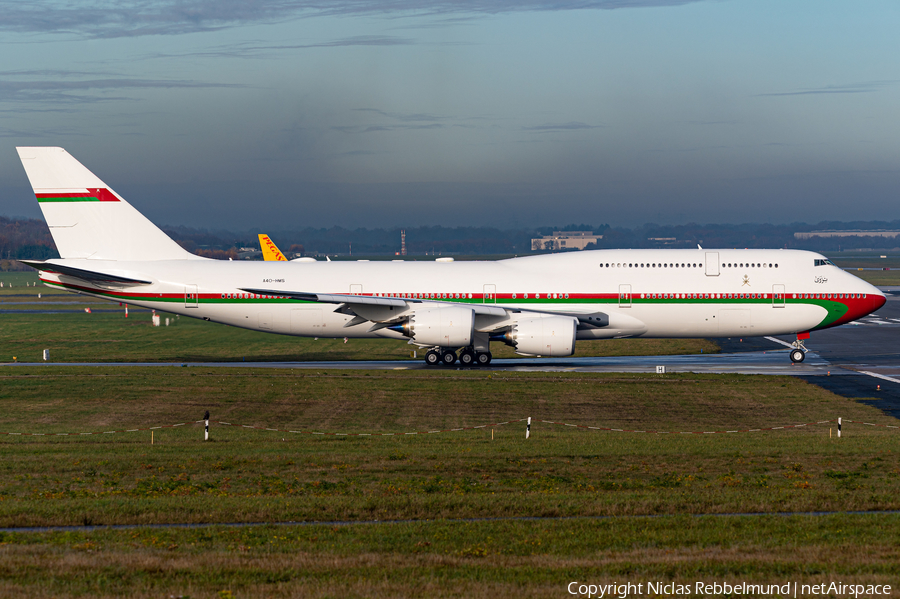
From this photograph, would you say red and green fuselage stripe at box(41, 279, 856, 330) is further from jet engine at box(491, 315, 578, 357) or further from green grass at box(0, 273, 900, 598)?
green grass at box(0, 273, 900, 598)

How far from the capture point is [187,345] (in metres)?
45.8

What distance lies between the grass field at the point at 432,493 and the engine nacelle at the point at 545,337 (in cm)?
691

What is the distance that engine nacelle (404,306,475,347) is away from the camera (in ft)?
114

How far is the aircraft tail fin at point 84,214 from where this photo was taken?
37.1 m

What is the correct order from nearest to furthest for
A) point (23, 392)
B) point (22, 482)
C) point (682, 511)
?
point (682, 511) < point (22, 482) < point (23, 392)

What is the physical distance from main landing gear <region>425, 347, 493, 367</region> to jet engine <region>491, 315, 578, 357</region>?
2.61m

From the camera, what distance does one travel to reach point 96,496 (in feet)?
46.4

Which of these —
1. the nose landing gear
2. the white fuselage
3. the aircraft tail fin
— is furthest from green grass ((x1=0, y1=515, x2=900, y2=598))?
the aircraft tail fin

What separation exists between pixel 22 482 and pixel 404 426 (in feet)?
34.4

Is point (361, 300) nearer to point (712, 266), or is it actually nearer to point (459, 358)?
point (459, 358)

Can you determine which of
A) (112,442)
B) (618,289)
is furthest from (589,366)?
(112,442)

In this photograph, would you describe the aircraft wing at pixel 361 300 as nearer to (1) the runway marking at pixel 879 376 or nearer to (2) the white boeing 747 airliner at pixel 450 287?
(2) the white boeing 747 airliner at pixel 450 287

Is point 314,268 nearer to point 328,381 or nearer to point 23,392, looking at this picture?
point 328,381

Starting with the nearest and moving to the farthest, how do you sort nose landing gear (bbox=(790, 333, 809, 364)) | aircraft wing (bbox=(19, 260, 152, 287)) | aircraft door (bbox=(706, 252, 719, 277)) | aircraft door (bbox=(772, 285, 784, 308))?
aircraft wing (bbox=(19, 260, 152, 287))
aircraft door (bbox=(772, 285, 784, 308))
aircraft door (bbox=(706, 252, 719, 277))
nose landing gear (bbox=(790, 333, 809, 364))
